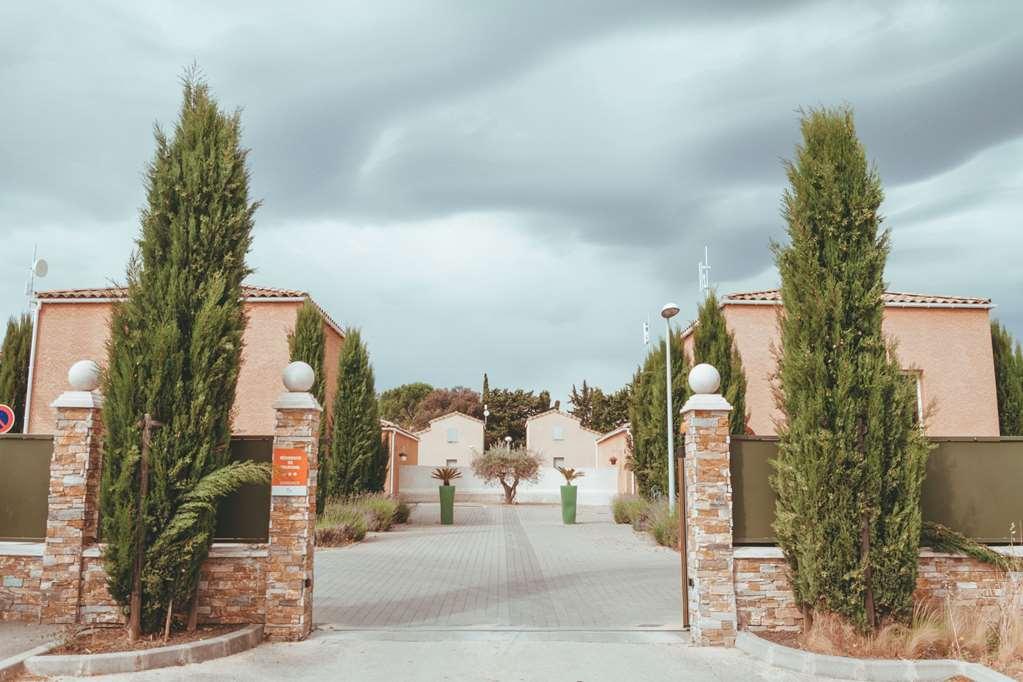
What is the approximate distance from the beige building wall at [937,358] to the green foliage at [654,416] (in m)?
1.76

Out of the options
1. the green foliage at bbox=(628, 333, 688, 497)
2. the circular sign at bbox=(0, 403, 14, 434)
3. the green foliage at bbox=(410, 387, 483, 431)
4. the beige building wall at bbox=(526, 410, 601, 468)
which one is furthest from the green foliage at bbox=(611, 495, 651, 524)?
the green foliage at bbox=(410, 387, 483, 431)

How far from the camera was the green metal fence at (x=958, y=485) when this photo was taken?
25.3 ft

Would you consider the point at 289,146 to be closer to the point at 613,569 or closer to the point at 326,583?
the point at 326,583

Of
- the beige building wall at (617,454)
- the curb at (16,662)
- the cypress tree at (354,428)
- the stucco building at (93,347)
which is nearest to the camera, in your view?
the curb at (16,662)

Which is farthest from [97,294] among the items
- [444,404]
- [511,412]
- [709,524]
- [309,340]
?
[444,404]

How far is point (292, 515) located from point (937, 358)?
17932 mm

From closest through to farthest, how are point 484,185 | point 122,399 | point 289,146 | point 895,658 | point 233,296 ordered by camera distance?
1. point 895,658
2. point 122,399
3. point 233,296
4. point 289,146
5. point 484,185

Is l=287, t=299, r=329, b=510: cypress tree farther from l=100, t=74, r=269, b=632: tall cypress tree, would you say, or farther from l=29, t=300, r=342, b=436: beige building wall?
l=100, t=74, r=269, b=632: tall cypress tree

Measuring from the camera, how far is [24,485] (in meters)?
8.02

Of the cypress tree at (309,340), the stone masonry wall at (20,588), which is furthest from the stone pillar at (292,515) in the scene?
the cypress tree at (309,340)

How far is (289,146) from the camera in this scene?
1052cm

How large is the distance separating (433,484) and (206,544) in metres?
31.9

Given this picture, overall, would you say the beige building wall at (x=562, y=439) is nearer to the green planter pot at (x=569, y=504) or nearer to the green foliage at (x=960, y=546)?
the green planter pot at (x=569, y=504)

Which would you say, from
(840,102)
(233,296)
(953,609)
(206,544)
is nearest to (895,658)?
(953,609)
